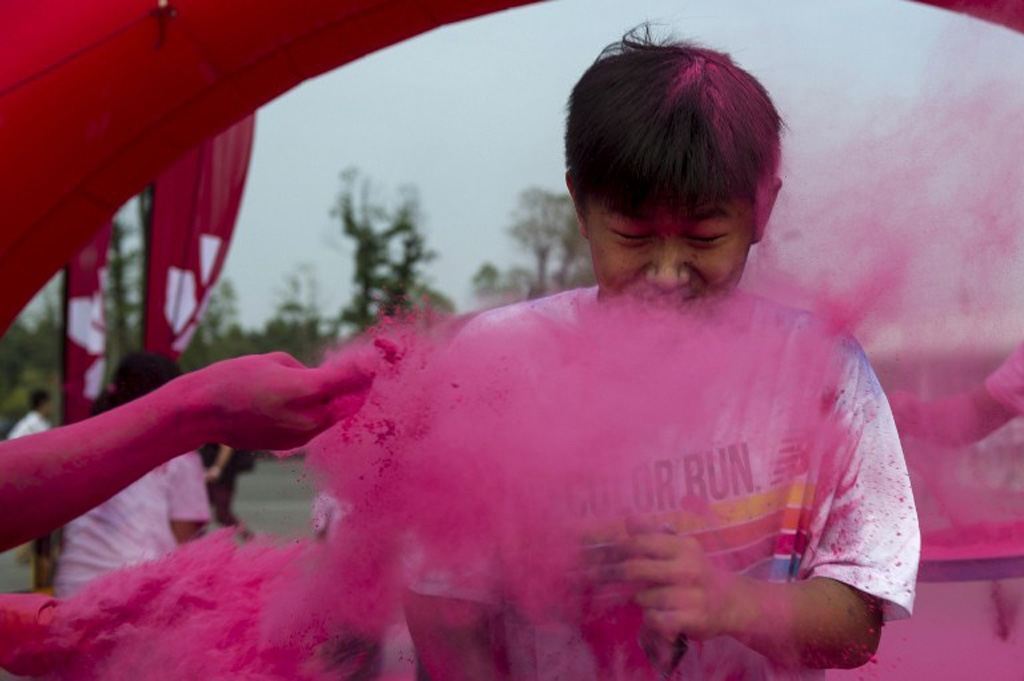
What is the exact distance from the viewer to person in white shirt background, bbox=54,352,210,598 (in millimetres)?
2900

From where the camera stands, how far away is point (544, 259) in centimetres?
114

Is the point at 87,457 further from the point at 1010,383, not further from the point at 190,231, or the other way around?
the point at 190,231

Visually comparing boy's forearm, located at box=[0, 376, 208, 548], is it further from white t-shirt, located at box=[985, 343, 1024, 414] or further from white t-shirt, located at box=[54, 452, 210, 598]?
white t-shirt, located at box=[54, 452, 210, 598]

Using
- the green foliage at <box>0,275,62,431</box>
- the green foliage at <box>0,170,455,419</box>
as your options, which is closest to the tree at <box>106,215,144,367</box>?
the green foliage at <box>0,170,455,419</box>

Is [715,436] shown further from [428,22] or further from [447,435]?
[428,22]

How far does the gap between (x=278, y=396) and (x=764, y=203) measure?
1.39ft

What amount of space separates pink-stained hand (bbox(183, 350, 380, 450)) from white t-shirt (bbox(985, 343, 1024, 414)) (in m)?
0.74

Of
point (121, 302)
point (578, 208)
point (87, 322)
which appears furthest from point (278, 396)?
point (121, 302)

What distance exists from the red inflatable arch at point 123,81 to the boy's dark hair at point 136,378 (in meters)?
0.49

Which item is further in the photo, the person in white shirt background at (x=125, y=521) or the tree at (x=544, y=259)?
the person in white shirt background at (x=125, y=521)

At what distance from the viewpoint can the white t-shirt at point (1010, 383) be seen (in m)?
1.26

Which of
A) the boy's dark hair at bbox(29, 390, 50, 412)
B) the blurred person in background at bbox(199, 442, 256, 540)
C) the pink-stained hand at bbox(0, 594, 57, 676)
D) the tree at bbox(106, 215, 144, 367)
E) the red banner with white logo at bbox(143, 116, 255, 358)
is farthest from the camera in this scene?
the tree at bbox(106, 215, 144, 367)

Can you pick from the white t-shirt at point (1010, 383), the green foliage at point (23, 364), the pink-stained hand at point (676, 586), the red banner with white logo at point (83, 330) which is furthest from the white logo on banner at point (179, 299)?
the green foliage at point (23, 364)

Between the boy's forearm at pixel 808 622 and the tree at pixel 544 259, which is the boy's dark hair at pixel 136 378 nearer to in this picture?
the tree at pixel 544 259
